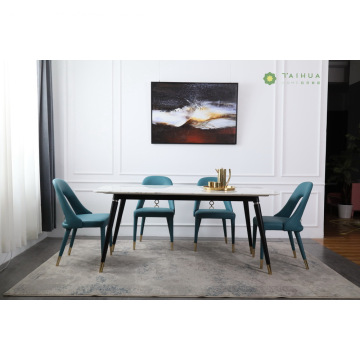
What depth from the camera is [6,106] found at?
3230 millimetres

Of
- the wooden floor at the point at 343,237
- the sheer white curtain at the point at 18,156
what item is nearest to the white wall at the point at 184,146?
the wooden floor at the point at 343,237

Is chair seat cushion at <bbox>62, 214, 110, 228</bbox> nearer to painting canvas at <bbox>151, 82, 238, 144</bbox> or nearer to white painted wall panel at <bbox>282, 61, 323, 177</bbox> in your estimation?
A: painting canvas at <bbox>151, 82, 238, 144</bbox>

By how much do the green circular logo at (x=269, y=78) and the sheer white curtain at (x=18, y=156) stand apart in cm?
301

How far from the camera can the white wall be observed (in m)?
4.41

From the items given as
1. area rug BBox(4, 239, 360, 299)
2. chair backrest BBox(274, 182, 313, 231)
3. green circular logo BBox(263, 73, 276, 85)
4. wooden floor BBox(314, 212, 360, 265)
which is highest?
green circular logo BBox(263, 73, 276, 85)

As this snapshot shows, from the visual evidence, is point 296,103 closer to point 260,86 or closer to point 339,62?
point 260,86

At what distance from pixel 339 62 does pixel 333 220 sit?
12.2 feet

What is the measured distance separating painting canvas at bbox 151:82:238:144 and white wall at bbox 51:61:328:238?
0.37 ft

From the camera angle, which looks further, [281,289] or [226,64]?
[226,64]

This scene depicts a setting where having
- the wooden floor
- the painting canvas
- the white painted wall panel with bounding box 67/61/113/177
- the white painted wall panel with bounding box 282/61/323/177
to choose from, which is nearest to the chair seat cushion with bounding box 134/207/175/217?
the white painted wall panel with bounding box 67/61/113/177

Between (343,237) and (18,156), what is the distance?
440 centimetres

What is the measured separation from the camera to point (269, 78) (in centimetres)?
444

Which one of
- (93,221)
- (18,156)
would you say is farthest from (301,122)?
(18,156)
